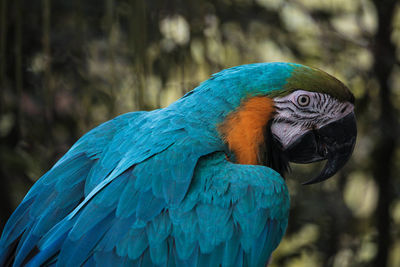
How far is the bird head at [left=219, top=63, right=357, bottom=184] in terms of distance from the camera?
1.10 m

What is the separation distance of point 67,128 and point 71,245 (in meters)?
1.26

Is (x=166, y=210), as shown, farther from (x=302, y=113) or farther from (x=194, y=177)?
(x=302, y=113)

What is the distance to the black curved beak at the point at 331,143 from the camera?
1157 mm

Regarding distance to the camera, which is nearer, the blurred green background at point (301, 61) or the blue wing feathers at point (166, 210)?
the blue wing feathers at point (166, 210)

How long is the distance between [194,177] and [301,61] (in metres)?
1.24

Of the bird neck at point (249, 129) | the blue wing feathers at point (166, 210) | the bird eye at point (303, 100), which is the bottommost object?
the blue wing feathers at point (166, 210)

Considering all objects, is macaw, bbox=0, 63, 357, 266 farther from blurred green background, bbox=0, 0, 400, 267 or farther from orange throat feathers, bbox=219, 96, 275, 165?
blurred green background, bbox=0, 0, 400, 267

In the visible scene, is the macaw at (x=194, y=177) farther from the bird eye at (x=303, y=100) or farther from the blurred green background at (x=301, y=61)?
the blurred green background at (x=301, y=61)

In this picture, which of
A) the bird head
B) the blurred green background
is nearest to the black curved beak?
the bird head

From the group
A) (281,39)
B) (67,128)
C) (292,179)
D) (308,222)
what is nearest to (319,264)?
(308,222)

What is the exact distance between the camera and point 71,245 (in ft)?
3.08

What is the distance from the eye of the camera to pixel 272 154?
118cm

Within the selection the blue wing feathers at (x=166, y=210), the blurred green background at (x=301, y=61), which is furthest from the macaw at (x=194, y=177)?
the blurred green background at (x=301, y=61)

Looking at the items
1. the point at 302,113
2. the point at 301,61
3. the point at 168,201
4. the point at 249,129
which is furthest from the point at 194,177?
the point at 301,61
